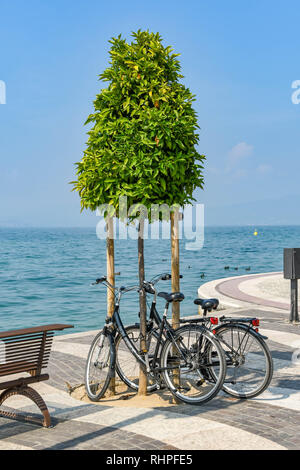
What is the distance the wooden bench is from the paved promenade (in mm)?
287

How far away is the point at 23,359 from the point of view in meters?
5.35

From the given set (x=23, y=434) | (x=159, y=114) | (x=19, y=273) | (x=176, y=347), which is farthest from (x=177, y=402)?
(x=19, y=273)

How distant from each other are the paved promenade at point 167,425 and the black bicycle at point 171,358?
0.97 ft

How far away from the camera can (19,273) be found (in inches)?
2035

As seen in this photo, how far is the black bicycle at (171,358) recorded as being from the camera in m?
5.77

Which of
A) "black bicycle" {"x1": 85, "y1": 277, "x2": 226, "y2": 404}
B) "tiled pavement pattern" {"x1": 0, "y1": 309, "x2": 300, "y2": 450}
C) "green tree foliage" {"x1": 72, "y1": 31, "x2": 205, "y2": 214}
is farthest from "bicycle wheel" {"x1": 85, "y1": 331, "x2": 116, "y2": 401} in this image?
"green tree foliage" {"x1": 72, "y1": 31, "x2": 205, "y2": 214}

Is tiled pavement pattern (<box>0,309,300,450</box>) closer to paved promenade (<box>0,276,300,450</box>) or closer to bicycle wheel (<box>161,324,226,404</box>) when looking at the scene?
paved promenade (<box>0,276,300,450</box>)

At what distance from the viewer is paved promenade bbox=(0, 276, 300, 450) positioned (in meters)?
4.63

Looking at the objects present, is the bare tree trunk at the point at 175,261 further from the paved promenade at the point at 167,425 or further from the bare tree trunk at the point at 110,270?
the paved promenade at the point at 167,425

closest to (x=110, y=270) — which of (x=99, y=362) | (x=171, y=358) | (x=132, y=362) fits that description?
(x=99, y=362)

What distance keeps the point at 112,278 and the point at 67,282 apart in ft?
112

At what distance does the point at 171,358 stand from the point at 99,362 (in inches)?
40.0

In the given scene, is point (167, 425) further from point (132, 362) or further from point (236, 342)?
point (132, 362)

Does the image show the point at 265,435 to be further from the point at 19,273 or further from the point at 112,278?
the point at 19,273
